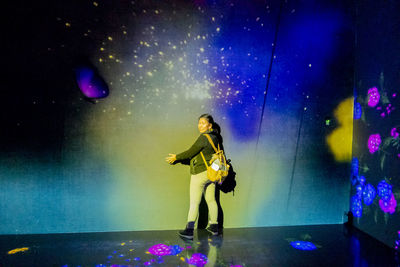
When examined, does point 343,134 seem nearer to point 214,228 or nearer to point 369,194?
point 369,194

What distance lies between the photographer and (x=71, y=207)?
316 centimetres

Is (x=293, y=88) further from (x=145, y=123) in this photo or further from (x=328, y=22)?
(x=145, y=123)

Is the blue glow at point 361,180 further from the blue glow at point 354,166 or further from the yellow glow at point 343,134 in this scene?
the yellow glow at point 343,134

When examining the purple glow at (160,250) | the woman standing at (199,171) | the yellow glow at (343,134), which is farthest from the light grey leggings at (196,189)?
the yellow glow at (343,134)

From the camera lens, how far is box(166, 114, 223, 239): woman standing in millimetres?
3002

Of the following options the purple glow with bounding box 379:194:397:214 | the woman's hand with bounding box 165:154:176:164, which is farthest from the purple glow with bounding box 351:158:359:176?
the woman's hand with bounding box 165:154:176:164

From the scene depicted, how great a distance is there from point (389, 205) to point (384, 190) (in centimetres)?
17

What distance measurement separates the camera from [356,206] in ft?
11.6

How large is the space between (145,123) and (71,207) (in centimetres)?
136

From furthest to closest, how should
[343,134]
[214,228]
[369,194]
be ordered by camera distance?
[343,134] < [369,194] < [214,228]

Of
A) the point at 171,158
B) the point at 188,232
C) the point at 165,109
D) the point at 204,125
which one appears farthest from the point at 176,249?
the point at 165,109

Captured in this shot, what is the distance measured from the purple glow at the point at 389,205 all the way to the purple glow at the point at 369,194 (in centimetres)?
15

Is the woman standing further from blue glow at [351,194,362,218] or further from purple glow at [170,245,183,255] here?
blue glow at [351,194,362,218]

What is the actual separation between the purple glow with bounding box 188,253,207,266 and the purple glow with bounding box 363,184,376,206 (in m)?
2.21
